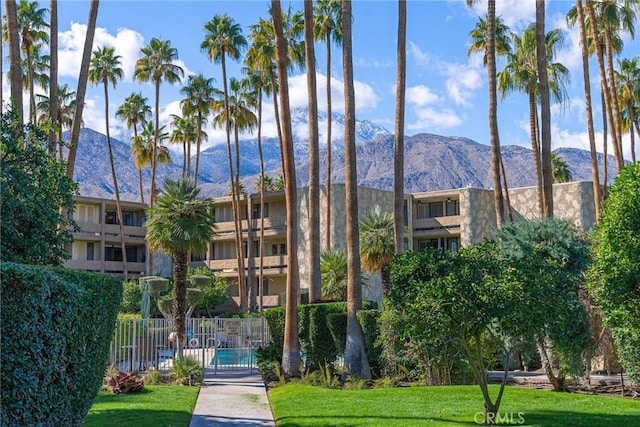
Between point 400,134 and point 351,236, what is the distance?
14.9 ft

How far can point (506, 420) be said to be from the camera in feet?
52.6

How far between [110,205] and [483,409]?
54813 millimetres

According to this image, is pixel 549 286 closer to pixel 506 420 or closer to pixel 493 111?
pixel 506 420

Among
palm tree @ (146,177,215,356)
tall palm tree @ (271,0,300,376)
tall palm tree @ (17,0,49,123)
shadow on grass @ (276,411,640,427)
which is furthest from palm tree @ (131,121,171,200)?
shadow on grass @ (276,411,640,427)

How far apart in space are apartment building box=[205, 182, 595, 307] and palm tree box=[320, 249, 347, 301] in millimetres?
7030

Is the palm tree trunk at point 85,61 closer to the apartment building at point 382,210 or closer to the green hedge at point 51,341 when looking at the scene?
the green hedge at point 51,341

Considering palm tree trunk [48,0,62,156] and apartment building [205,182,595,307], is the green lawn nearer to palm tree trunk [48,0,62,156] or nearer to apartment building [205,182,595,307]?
palm tree trunk [48,0,62,156]

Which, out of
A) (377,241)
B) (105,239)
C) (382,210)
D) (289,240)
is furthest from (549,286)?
(105,239)

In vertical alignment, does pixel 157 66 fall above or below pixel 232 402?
above

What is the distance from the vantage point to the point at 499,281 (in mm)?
15312

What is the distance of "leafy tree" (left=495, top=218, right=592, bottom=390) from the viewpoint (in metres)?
15.2

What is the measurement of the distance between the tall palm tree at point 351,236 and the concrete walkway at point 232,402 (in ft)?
10.3

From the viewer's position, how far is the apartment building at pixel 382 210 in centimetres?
5069

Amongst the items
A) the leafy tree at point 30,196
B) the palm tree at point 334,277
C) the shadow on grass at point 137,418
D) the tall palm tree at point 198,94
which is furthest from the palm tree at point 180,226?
the tall palm tree at point 198,94
